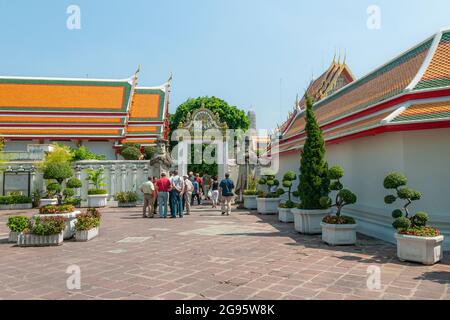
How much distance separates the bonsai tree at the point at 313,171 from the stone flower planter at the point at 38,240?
681 cm

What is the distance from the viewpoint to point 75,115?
3145 centimetres

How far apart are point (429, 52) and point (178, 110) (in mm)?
40278

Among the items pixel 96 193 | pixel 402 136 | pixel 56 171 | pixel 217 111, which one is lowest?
pixel 96 193

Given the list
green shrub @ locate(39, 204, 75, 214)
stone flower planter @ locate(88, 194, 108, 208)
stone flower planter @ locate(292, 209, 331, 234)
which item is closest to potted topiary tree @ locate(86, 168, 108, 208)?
stone flower planter @ locate(88, 194, 108, 208)

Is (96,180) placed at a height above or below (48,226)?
above

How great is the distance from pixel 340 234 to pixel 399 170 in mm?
2348

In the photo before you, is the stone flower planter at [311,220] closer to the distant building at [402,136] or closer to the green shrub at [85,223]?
the distant building at [402,136]

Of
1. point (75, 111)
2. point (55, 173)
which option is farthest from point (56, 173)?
point (75, 111)

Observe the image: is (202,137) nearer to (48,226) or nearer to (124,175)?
(124,175)

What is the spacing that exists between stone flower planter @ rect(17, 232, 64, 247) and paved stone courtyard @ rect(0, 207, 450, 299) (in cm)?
28

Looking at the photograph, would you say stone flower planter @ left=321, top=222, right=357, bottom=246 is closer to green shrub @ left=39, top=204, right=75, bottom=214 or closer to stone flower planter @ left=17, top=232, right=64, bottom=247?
stone flower planter @ left=17, top=232, right=64, bottom=247

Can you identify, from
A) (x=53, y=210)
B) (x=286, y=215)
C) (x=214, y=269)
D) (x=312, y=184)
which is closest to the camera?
(x=214, y=269)
